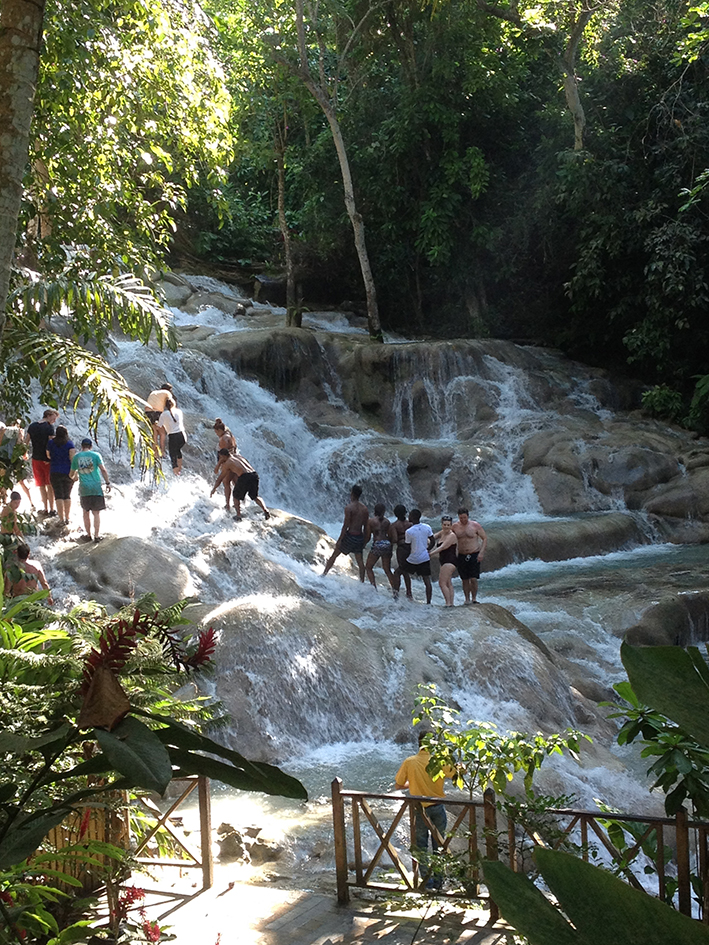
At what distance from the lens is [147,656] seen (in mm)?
3184

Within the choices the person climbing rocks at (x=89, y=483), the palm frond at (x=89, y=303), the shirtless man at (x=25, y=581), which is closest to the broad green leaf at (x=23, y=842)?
the shirtless man at (x=25, y=581)

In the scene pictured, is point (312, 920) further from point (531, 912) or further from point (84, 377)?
point (531, 912)

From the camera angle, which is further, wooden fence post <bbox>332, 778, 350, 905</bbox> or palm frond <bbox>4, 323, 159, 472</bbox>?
palm frond <bbox>4, 323, 159, 472</bbox>

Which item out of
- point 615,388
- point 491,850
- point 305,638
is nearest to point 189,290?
point 615,388

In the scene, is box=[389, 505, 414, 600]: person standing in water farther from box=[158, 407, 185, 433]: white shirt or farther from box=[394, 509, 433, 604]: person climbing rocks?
box=[158, 407, 185, 433]: white shirt

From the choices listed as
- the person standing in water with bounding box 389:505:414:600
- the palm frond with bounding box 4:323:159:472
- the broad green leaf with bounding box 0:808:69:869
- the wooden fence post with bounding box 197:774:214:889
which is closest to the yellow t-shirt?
the wooden fence post with bounding box 197:774:214:889

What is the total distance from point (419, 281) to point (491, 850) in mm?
23792

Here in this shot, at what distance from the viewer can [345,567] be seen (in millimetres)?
13461

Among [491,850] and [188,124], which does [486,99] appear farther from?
[491,850]

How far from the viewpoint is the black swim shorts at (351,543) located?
41.7 feet

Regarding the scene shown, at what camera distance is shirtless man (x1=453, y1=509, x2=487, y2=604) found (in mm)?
12289

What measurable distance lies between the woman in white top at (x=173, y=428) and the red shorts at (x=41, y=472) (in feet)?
6.96

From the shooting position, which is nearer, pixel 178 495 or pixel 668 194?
pixel 178 495

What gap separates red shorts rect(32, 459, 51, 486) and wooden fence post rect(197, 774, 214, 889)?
802 centimetres
